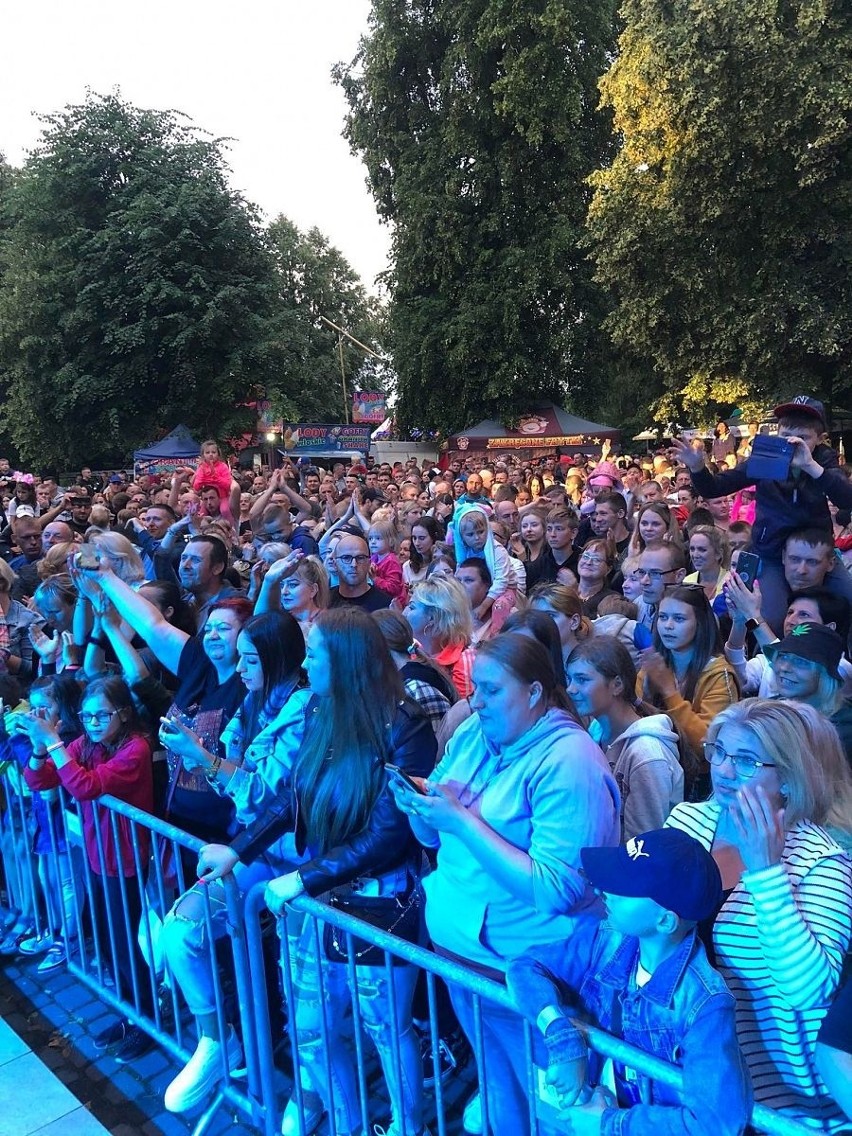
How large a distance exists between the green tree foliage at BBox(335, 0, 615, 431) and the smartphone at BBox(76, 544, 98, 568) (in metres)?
20.6

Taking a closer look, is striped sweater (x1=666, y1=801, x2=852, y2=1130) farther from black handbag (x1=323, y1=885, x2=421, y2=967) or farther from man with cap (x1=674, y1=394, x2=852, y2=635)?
man with cap (x1=674, y1=394, x2=852, y2=635)

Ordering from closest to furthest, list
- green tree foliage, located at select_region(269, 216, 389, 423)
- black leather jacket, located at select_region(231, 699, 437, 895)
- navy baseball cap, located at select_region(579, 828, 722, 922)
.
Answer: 1. navy baseball cap, located at select_region(579, 828, 722, 922)
2. black leather jacket, located at select_region(231, 699, 437, 895)
3. green tree foliage, located at select_region(269, 216, 389, 423)

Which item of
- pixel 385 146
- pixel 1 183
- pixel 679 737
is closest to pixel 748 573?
pixel 679 737

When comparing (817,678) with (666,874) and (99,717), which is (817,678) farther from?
(99,717)

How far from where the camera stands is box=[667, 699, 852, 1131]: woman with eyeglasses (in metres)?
1.71

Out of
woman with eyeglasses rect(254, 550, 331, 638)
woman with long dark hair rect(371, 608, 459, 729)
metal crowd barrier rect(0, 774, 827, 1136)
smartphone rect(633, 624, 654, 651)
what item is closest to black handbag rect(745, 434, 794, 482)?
smartphone rect(633, 624, 654, 651)

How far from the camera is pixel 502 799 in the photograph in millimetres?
2166

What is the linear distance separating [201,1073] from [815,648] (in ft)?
8.92

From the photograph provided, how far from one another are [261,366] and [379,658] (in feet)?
80.5

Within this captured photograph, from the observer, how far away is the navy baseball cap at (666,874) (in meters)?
1.61

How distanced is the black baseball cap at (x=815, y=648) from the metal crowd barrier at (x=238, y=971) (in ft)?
5.53

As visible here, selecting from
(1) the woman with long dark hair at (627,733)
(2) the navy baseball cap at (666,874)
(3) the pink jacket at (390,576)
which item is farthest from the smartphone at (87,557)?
(2) the navy baseball cap at (666,874)

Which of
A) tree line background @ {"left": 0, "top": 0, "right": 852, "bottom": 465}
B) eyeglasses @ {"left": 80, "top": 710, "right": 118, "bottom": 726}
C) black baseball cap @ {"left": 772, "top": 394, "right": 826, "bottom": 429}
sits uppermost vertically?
tree line background @ {"left": 0, "top": 0, "right": 852, "bottom": 465}

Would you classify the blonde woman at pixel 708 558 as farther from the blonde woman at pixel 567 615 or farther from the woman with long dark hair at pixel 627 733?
the woman with long dark hair at pixel 627 733
